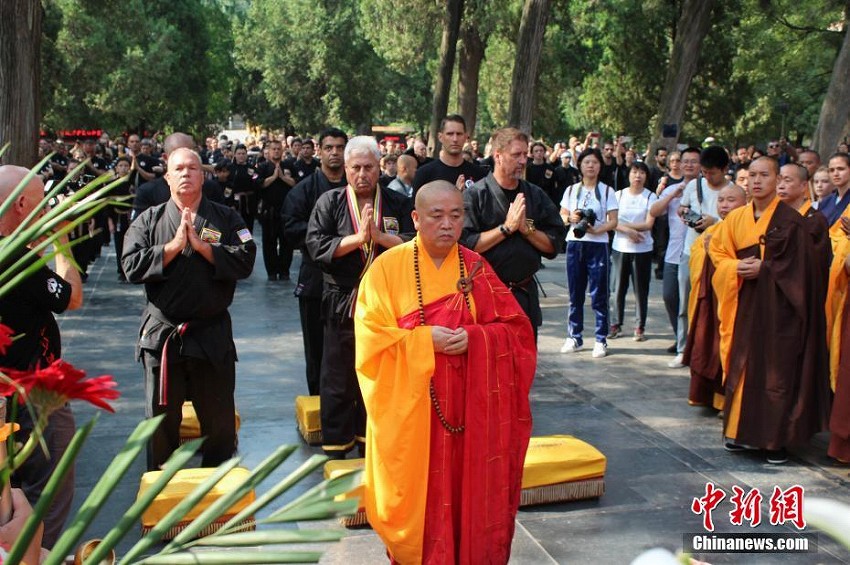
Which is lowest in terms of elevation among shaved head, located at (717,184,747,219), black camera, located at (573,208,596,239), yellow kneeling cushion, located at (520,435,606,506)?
yellow kneeling cushion, located at (520,435,606,506)

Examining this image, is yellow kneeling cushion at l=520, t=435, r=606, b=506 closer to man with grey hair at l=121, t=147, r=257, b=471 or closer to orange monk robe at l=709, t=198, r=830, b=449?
orange monk robe at l=709, t=198, r=830, b=449

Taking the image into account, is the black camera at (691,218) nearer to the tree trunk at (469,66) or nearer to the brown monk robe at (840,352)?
the brown monk robe at (840,352)

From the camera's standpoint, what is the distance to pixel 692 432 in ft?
22.5

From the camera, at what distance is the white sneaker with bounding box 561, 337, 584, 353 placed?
9359 millimetres

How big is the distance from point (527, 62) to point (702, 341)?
10.3m

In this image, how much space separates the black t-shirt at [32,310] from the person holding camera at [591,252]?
19.2ft

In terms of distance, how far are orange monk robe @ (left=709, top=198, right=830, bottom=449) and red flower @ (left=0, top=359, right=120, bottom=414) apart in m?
5.34

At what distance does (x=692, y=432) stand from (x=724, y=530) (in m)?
1.80

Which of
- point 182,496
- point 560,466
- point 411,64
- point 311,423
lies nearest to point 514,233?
point 560,466

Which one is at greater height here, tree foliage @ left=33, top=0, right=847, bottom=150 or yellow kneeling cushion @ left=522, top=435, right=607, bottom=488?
tree foliage @ left=33, top=0, right=847, bottom=150

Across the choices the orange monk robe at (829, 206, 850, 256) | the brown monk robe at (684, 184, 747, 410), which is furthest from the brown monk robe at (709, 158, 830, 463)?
the brown monk robe at (684, 184, 747, 410)

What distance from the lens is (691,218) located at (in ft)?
27.7

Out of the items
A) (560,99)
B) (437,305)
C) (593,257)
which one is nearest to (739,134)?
(560,99)

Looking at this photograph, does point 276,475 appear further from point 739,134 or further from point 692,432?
point 739,134
